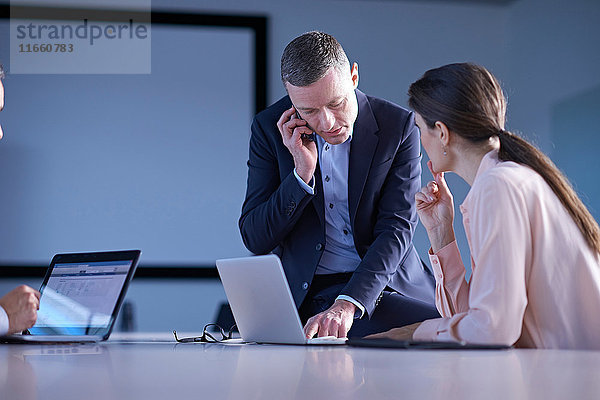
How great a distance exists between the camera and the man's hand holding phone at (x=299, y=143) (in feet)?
7.76

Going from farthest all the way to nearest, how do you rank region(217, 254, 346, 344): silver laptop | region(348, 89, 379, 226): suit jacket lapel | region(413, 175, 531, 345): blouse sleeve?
1. region(348, 89, 379, 226): suit jacket lapel
2. region(217, 254, 346, 344): silver laptop
3. region(413, 175, 531, 345): blouse sleeve

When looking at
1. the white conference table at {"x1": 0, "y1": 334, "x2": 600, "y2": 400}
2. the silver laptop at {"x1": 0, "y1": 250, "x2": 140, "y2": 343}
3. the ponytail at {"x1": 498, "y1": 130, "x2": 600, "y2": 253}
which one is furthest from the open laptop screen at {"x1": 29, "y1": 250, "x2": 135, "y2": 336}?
the ponytail at {"x1": 498, "y1": 130, "x2": 600, "y2": 253}

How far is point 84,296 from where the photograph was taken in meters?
2.10

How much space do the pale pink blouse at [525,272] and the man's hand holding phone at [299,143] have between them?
30.5 inches

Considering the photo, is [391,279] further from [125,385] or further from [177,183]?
[177,183]

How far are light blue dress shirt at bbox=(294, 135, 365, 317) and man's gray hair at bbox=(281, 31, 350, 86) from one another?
287 mm

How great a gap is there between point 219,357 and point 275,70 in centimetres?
403

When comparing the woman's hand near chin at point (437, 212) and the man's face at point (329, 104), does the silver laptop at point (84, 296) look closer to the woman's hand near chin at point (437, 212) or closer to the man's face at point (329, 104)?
the man's face at point (329, 104)

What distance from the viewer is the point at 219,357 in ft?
4.39

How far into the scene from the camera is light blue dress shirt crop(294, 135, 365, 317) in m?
2.48

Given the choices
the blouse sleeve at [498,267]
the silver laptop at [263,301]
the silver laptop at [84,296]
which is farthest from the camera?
the silver laptop at [84,296]

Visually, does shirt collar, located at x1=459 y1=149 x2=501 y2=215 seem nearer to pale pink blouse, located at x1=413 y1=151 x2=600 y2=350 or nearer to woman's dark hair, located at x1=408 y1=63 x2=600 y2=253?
woman's dark hair, located at x1=408 y1=63 x2=600 y2=253

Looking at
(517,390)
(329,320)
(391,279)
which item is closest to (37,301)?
(329,320)

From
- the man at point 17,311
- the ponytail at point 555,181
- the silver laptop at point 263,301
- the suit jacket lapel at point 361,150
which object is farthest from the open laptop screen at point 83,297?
the ponytail at point 555,181
